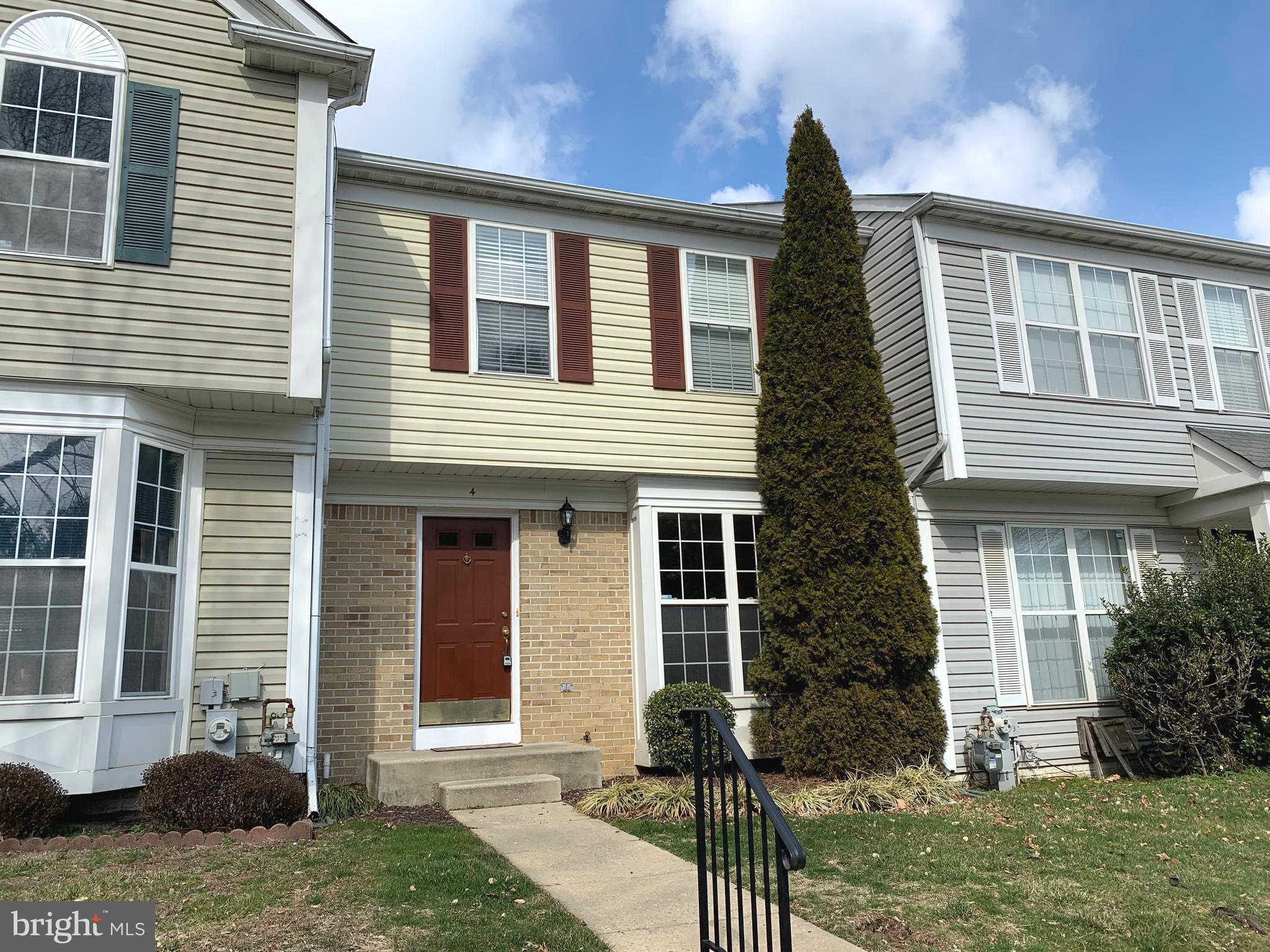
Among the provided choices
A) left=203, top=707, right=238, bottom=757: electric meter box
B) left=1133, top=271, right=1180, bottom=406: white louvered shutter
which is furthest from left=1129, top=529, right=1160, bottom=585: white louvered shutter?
left=203, top=707, right=238, bottom=757: electric meter box

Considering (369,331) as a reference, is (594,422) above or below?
below

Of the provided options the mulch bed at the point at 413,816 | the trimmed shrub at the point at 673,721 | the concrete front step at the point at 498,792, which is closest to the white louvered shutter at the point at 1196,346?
the trimmed shrub at the point at 673,721

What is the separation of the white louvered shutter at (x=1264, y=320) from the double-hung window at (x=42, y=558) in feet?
42.5

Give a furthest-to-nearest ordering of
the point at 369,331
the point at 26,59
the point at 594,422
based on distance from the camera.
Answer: the point at 594,422 → the point at 369,331 → the point at 26,59

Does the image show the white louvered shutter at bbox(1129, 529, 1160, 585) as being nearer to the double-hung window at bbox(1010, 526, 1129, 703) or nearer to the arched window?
the double-hung window at bbox(1010, 526, 1129, 703)

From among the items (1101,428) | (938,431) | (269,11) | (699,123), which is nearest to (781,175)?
(938,431)

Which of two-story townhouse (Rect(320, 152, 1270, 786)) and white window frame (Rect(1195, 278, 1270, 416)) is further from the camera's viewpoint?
white window frame (Rect(1195, 278, 1270, 416))

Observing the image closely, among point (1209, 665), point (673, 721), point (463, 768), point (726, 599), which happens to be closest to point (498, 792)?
point (463, 768)

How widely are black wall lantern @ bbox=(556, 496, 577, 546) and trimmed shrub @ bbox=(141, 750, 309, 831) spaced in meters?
3.78

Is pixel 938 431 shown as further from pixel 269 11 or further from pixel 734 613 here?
pixel 269 11

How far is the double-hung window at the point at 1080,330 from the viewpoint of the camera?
10.6 meters

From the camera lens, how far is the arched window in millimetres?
7051

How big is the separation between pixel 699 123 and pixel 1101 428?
430 inches

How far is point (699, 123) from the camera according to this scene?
1844 cm
